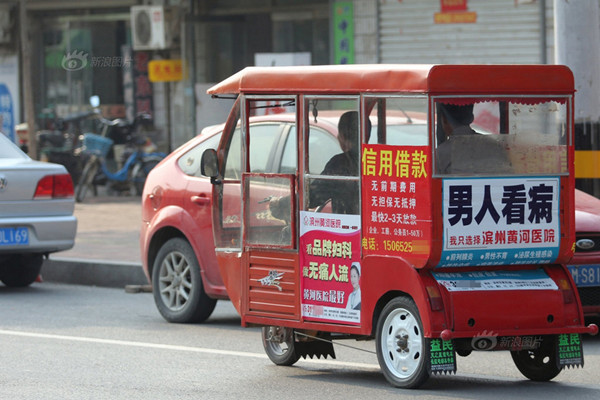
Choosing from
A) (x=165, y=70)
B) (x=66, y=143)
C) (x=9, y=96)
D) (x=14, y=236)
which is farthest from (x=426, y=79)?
(x=9, y=96)

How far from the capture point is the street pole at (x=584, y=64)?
425 inches

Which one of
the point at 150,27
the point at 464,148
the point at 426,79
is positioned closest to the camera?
the point at 426,79

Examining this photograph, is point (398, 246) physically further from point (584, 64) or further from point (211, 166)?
point (584, 64)

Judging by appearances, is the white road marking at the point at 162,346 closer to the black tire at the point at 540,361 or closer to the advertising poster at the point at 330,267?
the advertising poster at the point at 330,267

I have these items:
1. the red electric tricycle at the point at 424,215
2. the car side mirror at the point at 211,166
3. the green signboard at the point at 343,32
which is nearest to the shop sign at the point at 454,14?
the green signboard at the point at 343,32

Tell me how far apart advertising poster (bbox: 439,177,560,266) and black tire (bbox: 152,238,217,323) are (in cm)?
338

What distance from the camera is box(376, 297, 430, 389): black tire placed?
22.4ft

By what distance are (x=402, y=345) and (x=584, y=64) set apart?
4613 millimetres

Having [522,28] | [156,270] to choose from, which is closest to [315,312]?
[156,270]

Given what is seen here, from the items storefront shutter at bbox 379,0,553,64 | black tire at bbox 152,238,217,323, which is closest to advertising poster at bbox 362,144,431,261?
black tire at bbox 152,238,217,323

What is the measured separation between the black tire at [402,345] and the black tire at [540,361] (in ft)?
2.43

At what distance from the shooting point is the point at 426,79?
21.9 feet

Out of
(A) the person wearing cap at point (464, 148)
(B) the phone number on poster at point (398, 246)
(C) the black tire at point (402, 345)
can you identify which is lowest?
(C) the black tire at point (402, 345)

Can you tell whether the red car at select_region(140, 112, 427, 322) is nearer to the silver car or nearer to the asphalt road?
the asphalt road
